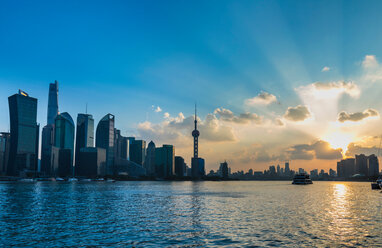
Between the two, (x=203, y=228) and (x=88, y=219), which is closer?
(x=203, y=228)

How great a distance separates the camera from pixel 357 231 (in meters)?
52.3

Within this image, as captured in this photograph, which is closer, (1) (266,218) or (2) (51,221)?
(2) (51,221)

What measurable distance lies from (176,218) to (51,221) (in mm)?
24279

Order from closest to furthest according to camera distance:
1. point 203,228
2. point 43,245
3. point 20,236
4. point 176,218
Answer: point 43,245, point 20,236, point 203,228, point 176,218

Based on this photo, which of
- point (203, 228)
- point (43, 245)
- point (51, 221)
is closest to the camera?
point (43, 245)

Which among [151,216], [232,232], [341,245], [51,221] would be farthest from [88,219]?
[341,245]

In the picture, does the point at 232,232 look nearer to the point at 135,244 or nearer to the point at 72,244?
the point at 135,244

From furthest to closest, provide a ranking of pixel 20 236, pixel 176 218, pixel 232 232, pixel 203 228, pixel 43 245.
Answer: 1. pixel 176 218
2. pixel 203 228
3. pixel 232 232
4. pixel 20 236
5. pixel 43 245

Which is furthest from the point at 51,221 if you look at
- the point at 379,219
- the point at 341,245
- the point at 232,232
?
the point at 379,219

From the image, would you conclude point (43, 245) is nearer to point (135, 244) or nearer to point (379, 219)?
point (135, 244)

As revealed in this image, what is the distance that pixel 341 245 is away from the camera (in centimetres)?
4159

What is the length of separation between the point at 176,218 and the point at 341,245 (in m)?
33.5

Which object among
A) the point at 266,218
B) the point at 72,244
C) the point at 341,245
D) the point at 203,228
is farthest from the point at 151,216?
the point at 341,245

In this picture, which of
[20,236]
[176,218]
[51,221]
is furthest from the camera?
[176,218]
